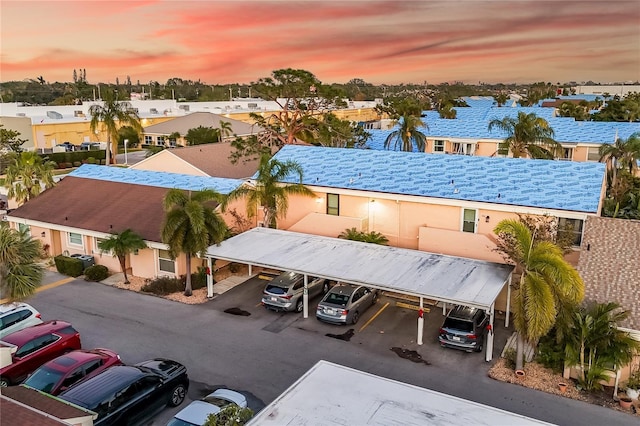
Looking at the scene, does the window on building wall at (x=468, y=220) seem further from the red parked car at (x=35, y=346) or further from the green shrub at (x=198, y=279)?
the red parked car at (x=35, y=346)

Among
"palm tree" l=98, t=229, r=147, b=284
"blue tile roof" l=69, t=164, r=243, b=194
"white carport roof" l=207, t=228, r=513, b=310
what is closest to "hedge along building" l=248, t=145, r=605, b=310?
"white carport roof" l=207, t=228, r=513, b=310

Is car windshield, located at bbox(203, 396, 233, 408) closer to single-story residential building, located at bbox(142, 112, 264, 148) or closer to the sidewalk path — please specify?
the sidewalk path

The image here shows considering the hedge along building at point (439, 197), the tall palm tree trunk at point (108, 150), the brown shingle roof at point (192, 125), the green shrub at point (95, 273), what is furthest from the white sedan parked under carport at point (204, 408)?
the brown shingle roof at point (192, 125)

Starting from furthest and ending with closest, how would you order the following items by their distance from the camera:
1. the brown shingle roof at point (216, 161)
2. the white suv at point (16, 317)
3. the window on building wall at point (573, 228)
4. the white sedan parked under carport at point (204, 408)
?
the brown shingle roof at point (216, 161)
the window on building wall at point (573, 228)
the white suv at point (16, 317)
the white sedan parked under carport at point (204, 408)

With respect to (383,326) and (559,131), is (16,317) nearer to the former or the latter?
(383,326)

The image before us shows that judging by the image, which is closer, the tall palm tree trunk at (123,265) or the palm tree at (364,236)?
the palm tree at (364,236)

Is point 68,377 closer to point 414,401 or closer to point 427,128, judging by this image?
point 414,401

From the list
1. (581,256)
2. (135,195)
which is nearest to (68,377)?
(135,195)
